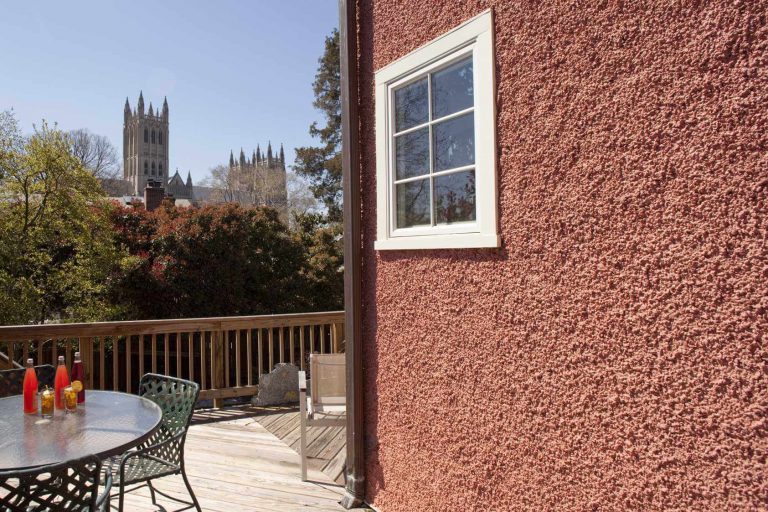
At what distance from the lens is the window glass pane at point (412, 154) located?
2.88 metres

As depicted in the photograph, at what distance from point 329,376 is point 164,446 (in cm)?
157

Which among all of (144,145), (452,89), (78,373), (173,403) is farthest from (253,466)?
(144,145)

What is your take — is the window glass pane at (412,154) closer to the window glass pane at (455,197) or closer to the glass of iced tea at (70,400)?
the window glass pane at (455,197)

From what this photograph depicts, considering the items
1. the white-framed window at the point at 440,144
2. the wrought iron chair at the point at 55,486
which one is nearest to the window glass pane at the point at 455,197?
the white-framed window at the point at 440,144

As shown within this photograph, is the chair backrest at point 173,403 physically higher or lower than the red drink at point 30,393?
lower

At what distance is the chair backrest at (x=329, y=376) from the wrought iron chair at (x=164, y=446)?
1.24m

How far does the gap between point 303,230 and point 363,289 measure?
10.5 meters

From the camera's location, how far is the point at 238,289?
430 inches

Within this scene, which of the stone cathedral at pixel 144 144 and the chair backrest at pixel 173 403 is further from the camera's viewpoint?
the stone cathedral at pixel 144 144

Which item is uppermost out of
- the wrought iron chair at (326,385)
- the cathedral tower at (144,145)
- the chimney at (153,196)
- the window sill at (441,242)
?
the cathedral tower at (144,145)

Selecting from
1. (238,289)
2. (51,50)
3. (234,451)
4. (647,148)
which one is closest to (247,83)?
(51,50)

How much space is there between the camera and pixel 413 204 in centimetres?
297

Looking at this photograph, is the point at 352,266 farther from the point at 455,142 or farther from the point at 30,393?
the point at 30,393

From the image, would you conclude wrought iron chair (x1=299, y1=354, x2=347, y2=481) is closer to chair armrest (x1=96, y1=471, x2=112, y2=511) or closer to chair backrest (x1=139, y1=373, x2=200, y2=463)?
chair backrest (x1=139, y1=373, x2=200, y2=463)
